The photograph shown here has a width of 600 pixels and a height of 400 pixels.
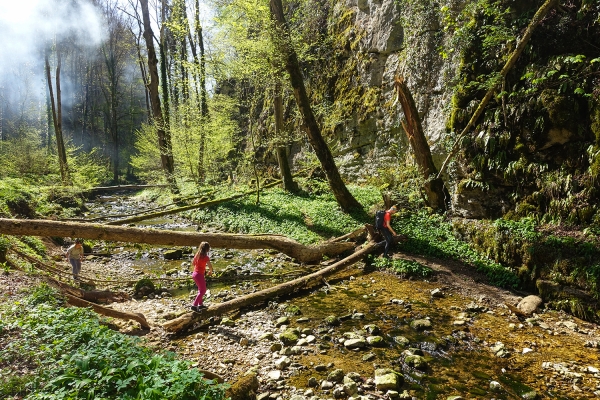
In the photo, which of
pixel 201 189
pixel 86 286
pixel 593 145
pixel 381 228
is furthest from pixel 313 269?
pixel 201 189

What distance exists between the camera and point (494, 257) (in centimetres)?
966

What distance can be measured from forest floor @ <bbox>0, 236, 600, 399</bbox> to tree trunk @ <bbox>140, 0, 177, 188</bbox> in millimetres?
14448

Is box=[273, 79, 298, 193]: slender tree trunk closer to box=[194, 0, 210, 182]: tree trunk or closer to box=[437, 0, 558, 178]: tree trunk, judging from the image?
box=[194, 0, 210, 182]: tree trunk

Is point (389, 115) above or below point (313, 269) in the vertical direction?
above

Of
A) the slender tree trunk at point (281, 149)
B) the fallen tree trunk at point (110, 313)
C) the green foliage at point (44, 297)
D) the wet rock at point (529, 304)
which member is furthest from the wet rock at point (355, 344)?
the slender tree trunk at point (281, 149)

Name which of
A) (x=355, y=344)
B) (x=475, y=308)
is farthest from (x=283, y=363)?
(x=475, y=308)

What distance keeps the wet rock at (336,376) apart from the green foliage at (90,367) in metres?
2.00

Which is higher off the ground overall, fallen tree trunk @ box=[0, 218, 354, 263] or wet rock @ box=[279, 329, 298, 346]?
fallen tree trunk @ box=[0, 218, 354, 263]

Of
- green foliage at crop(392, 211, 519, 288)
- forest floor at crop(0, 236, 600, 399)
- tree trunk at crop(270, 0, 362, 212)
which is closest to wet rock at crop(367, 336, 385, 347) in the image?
forest floor at crop(0, 236, 600, 399)

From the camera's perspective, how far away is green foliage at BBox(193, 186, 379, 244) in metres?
13.7

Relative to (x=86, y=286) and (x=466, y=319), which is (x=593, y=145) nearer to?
(x=466, y=319)

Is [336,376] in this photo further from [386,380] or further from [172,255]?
[172,255]

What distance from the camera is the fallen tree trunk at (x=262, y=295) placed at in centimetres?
694

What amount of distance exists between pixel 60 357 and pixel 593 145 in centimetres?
1198
